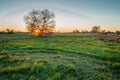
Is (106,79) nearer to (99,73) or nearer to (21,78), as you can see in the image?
(99,73)

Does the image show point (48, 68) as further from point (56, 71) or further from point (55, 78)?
point (55, 78)

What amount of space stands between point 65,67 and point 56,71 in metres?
1.22

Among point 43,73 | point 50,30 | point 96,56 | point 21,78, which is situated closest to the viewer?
point 21,78

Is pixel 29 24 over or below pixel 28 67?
over

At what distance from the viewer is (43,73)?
1440 cm

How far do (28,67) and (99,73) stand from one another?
6.08 metres

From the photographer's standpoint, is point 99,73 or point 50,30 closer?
point 99,73

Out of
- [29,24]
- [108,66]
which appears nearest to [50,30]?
[29,24]

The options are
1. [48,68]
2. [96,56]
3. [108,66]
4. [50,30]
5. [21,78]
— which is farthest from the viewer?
→ [50,30]

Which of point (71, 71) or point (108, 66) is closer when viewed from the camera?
point (71, 71)

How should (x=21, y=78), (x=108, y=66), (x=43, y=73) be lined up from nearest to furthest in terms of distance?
(x=21, y=78) < (x=43, y=73) < (x=108, y=66)

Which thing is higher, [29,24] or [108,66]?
[29,24]

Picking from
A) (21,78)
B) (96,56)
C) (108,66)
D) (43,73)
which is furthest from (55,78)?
(96,56)

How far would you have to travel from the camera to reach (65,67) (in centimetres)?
1587
